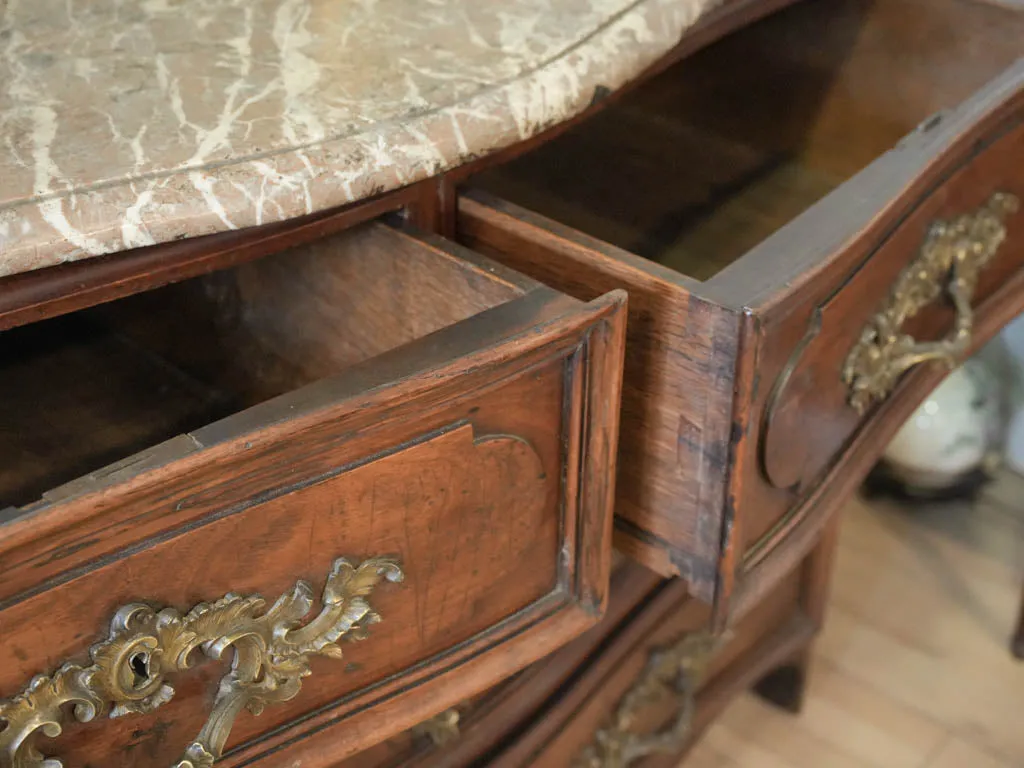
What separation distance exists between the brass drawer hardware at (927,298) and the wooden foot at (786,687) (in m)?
0.45

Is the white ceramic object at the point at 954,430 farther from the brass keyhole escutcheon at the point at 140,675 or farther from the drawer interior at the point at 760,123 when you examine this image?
the brass keyhole escutcheon at the point at 140,675

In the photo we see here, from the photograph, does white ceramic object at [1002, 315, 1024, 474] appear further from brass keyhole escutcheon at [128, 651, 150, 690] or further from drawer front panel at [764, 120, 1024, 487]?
brass keyhole escutcheon at [128, 651, 150, 690]

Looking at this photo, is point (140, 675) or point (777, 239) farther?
point (777, 239)

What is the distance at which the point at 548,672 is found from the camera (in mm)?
690

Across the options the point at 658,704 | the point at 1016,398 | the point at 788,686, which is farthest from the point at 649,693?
the point at 1016,398

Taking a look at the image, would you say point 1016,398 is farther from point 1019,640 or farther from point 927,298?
point 927,298

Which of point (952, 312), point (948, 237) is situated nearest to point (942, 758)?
point (952, 312)

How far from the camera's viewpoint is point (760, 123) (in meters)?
0.87

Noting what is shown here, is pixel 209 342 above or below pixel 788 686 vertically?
above

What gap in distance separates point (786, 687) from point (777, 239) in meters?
0.69

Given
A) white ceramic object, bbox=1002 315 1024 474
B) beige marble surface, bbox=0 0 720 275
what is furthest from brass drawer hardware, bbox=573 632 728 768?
white ceramic object, bbox=1002 315 1024 474

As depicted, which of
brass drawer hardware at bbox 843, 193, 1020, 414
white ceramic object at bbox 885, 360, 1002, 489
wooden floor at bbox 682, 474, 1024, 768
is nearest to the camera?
brass drawer hardware at bbox 843, 193, 1020, 414

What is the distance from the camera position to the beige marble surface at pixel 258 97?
1.28 feet

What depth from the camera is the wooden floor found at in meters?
1.03
